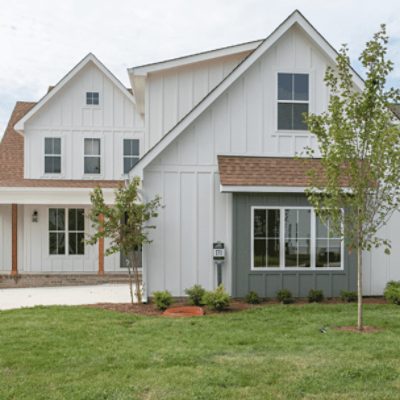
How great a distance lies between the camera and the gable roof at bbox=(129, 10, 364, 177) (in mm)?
10734

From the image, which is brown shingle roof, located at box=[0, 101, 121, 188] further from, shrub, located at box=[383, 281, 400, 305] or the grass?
shrub, located at box=[383, 281, 400, 305]

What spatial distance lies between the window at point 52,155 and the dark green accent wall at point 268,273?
8.91 meters

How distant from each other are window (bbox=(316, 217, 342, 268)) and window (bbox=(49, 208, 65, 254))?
31.8ft

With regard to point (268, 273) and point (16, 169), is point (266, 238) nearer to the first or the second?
point (268, 273)

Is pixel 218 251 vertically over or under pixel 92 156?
under

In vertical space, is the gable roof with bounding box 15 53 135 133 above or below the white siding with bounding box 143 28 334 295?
above

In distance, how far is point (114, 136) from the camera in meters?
17.4

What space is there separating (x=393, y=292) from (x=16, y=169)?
13697mm

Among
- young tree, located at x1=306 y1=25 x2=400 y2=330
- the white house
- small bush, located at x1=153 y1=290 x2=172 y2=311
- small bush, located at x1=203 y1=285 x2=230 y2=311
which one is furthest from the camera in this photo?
the white house

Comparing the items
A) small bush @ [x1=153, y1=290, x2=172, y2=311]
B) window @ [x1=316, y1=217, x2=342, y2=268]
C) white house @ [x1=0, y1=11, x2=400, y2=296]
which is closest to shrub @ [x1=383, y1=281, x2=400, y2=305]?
white house @ [x1=0, y1=11, x2=400, y2=296]

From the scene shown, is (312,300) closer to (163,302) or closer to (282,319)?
(282,319)

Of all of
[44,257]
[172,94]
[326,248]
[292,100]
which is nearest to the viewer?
[326,248]

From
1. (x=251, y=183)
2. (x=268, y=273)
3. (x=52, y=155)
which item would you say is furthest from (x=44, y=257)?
(x=251, y=183)

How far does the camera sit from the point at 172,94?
12773 mm
